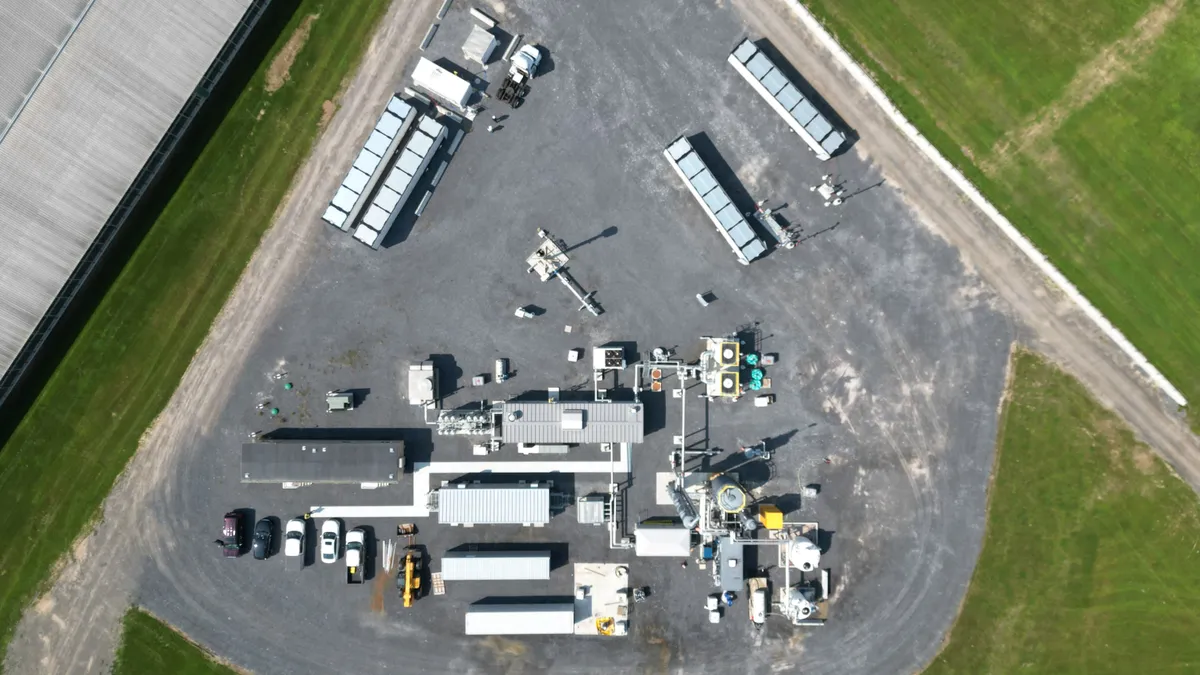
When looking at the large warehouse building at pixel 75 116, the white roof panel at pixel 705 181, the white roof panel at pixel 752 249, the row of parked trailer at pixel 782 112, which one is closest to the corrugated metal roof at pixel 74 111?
the large warehouse building at pixel 75 116

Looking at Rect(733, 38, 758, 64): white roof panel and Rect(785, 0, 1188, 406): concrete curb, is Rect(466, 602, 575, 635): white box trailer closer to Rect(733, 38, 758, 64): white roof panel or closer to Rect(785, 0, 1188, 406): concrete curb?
Rect(733, 38, 758, 64): white roof panel

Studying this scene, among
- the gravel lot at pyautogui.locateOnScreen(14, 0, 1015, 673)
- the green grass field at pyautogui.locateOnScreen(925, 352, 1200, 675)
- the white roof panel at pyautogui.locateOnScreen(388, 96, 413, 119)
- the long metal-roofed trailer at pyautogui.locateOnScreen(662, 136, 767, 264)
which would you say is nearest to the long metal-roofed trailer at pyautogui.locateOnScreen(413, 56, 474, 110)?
the white roof panel at pyautogui.locateOnScreen(388, 96, 413, 119)

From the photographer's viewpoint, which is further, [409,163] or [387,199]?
[409,163]

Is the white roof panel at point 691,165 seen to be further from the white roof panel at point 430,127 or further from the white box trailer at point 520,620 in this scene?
the white box trailer at point 520,620

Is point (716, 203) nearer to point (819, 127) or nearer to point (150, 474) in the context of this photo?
point (819, 127)

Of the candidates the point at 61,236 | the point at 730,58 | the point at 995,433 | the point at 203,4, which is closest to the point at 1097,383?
the point at 995,433

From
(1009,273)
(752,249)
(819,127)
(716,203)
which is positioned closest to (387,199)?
(716,203)
